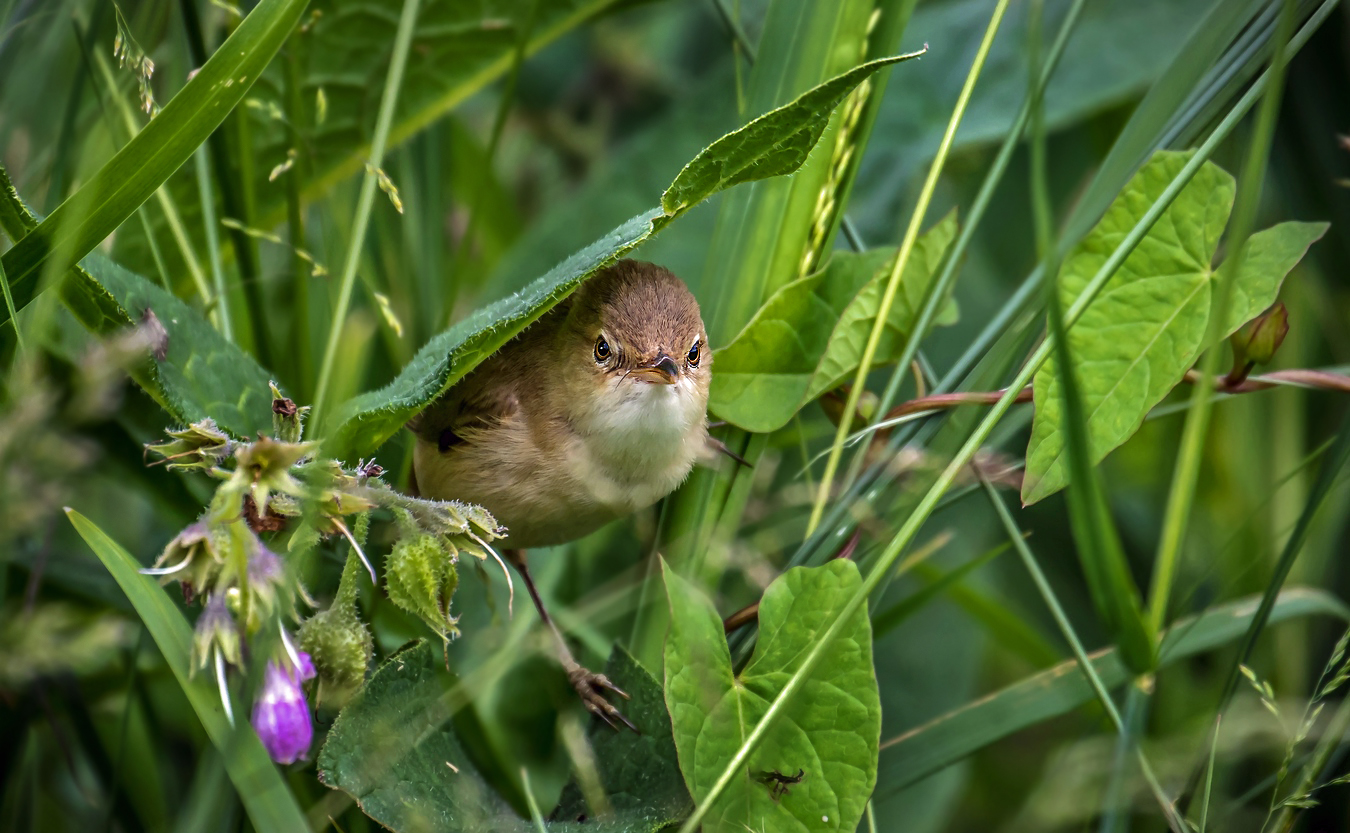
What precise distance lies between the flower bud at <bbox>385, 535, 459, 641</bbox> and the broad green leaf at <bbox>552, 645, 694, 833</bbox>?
0.42 m

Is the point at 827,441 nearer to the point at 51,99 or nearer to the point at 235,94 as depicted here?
the point at 235,94

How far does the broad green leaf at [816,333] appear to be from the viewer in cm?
194

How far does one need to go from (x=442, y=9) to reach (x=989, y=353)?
5.33 feet

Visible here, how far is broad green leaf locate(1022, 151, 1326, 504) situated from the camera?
63.8 inches

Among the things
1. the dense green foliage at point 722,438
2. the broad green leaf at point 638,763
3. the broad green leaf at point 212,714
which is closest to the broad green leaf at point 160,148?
the dense green foliage at point 722,438

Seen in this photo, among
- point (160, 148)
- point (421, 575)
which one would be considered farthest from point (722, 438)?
point (160, 148)

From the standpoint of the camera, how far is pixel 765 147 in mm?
1289

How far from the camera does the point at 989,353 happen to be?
1795 mm

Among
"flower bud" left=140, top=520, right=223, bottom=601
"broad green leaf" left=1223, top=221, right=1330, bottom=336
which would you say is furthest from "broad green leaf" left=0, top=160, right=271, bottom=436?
"broad green leaf" left=1223, top=221, right=1330, bottom=336

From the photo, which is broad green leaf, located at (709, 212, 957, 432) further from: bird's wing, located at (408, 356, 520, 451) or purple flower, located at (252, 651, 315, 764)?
purple flower, located at (252, 651, 315, 764)

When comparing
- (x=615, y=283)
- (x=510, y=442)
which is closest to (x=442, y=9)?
(x=615, y=283)

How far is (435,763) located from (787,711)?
21.7 inches

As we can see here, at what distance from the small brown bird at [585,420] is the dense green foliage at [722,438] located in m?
0.08

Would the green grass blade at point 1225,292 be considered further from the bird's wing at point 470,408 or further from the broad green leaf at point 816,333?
the bird's wing at point 470,408
